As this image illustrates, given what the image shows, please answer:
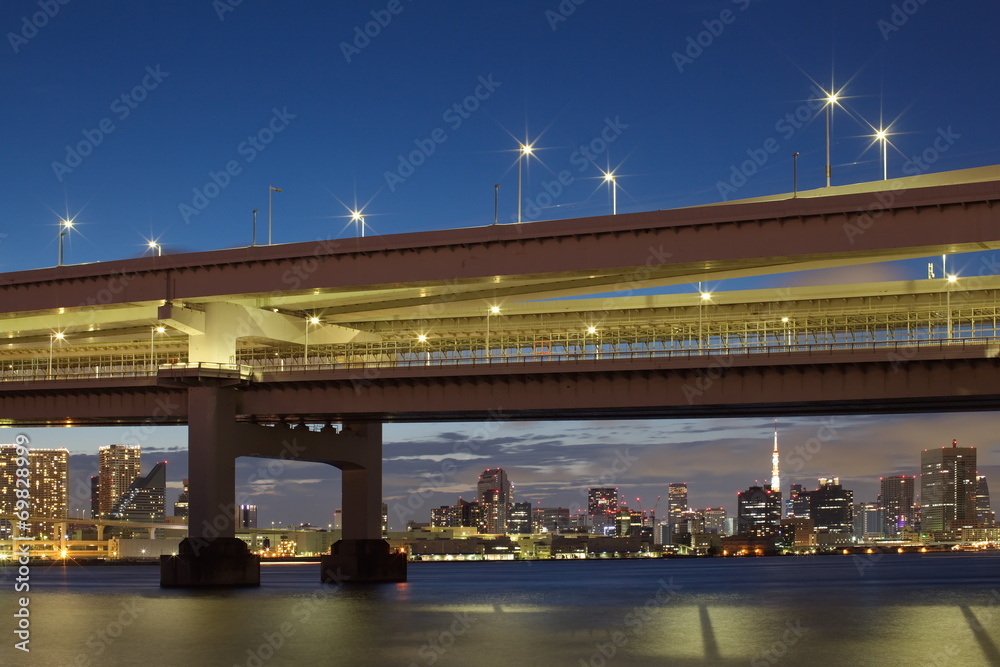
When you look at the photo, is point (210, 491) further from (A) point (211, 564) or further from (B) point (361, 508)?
(B) point (361, 508)

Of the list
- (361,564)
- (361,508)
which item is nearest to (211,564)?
(361,508)

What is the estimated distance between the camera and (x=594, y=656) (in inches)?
1497

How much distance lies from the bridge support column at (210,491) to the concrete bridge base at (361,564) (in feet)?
41.3

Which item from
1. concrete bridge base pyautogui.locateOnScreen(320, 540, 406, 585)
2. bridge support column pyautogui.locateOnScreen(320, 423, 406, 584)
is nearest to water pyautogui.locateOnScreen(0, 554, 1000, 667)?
concrete bridge base pyautogui.locateOnScreen(320, 540, 406, 585)

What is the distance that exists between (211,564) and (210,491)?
12.3ft

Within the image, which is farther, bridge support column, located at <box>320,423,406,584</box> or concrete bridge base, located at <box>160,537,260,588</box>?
bridge support column, located at <box>320,423,406,584</box>

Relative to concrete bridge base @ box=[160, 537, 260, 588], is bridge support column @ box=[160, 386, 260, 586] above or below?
above

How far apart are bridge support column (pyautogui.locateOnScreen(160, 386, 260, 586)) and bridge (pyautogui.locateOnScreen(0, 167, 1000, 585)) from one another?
11 centimetres

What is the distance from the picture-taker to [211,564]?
62750 millimetres

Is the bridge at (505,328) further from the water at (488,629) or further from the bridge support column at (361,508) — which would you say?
the water at (488,629)

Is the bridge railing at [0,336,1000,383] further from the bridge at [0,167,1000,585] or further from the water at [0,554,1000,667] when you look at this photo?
the water at [0,554,1000,667]

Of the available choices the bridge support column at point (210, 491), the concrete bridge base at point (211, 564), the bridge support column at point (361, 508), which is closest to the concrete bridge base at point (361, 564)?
the bridge support column at point (361, 508)

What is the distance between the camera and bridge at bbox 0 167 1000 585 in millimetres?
51969

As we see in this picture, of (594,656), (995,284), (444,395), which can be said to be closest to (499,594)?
(444,395)
